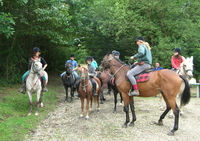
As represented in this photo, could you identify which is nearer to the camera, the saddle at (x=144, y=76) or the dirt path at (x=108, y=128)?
the dirt path at (x=108, y=128)

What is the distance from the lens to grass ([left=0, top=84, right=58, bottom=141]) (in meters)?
5.40

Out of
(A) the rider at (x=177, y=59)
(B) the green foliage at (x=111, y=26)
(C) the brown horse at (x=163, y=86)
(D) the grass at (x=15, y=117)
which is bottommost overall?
(D) the grass at (x=15, y=117)

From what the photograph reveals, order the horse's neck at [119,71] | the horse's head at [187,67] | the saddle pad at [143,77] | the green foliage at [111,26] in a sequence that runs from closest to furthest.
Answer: the saddle pad at [143,77] → the horse's neck at [119,71] → the horse's head at [187,67] → the green foliage at [111,26]

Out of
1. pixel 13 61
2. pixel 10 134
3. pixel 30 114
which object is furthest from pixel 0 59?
pixel 10 134

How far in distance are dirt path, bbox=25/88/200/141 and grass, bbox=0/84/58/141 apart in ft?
1.01

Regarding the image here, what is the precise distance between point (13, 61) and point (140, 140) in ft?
35.4

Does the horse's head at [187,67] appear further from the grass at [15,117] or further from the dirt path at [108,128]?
the grass at [15,117]

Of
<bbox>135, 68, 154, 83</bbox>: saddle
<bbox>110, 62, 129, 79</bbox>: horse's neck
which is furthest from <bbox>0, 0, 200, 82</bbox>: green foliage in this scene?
<bbox>135, 68, 154, 83</bbox>: saddle

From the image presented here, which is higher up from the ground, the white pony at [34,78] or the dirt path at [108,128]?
the white pony at [34,78]

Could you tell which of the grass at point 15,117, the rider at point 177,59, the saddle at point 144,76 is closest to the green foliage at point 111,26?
the grass at point 15,117

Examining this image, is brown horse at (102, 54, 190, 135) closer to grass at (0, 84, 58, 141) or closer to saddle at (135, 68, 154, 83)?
saddle at (135, 68, 154, 83)

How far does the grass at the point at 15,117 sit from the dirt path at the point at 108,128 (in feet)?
1.01

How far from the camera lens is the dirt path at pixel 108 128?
211 inches

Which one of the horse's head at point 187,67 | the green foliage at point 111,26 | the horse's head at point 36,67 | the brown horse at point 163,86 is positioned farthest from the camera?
the green foliage at point 111,26
